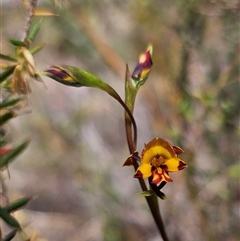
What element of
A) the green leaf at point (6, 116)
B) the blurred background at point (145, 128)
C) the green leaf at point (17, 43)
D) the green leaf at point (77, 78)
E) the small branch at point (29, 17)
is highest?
the small branch at point (29, 17)

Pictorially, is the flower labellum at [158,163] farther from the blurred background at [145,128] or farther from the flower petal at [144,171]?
the blurred background at [145,128]

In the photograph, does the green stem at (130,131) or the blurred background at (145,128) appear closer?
the green stem at (130,131)

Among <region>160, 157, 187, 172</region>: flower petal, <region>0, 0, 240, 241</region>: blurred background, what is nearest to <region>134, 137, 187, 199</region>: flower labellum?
<region>160, 157, 187, 172</region>: flower petal

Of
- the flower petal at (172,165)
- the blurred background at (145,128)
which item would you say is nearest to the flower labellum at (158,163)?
the flower petal at (172,165)

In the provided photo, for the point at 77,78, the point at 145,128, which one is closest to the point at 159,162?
the point at 77,78

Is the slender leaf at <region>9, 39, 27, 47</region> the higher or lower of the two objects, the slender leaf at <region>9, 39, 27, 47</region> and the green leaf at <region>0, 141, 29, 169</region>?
the higher

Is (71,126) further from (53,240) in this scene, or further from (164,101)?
(53,240)

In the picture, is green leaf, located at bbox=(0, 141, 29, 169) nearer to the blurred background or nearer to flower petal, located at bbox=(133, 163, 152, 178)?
flower petal, located at bbox=(133, 163, 152, 178)
